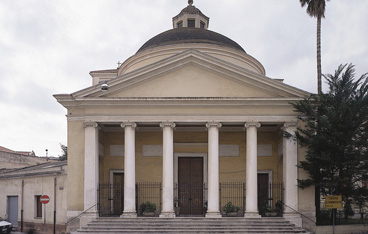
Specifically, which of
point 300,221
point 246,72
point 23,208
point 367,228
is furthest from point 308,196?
point 23,208

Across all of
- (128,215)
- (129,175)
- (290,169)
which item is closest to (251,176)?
(290,169)

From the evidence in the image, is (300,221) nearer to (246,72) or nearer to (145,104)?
(246,72)

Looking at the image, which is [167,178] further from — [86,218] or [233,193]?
[233,193]

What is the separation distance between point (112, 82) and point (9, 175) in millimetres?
11264

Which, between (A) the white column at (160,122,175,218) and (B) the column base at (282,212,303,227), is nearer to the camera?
(B) the column base at (282,212,303,227)

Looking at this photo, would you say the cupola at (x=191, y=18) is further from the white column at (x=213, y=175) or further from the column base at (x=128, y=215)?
the column base at (x=128, y=215)

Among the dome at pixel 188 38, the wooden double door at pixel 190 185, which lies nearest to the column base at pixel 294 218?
the wooden double door at pixel 190 185

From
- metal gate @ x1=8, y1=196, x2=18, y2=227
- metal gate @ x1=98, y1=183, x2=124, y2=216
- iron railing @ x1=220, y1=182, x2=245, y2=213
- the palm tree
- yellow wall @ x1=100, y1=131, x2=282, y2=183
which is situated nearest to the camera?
metal gate @ x1=98, y1=183, x2=124, y2=216

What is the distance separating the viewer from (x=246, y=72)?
19312 millimetres

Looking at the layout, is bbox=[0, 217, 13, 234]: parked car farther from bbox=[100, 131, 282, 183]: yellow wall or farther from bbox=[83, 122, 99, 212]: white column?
bbox=[83, 122, 99, 212]: white column

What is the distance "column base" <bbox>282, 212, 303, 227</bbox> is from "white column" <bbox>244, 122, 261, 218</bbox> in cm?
129

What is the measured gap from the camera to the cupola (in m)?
29.8

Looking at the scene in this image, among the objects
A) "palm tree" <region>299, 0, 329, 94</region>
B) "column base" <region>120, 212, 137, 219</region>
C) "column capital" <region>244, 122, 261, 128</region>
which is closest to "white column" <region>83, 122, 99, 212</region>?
"column base" <region>120, 212, 137, 219</region>

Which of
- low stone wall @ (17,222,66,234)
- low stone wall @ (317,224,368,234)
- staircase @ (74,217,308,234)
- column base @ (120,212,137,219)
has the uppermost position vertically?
column base @ (120,212,137,219)
